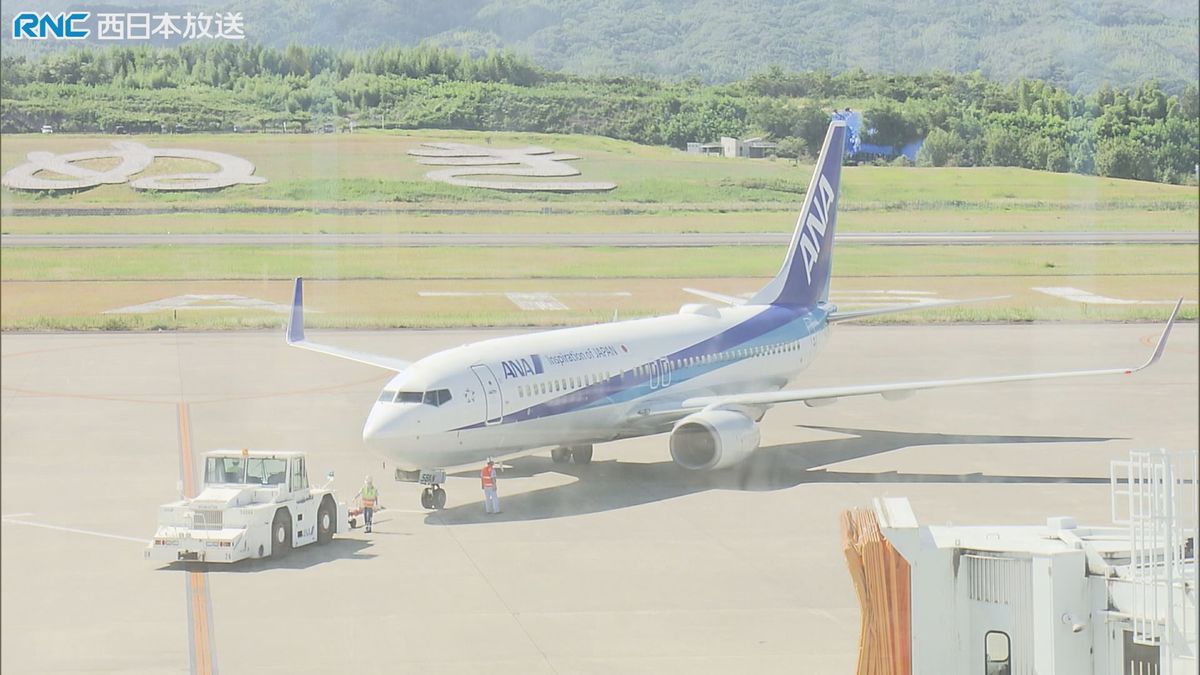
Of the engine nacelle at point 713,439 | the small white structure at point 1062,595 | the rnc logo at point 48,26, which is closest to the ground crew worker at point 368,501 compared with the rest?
the engine nacelle at point 713,439

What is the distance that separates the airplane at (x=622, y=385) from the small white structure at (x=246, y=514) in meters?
2.42

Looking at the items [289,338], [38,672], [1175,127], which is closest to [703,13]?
[1175,127]

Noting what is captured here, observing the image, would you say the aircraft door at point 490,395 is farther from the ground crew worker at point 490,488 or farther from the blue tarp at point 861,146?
the blue tarp at point 861,146

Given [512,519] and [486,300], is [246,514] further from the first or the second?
[486,300]

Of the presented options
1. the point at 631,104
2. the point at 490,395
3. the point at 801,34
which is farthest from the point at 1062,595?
the point at 801,34

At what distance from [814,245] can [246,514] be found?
19.4m

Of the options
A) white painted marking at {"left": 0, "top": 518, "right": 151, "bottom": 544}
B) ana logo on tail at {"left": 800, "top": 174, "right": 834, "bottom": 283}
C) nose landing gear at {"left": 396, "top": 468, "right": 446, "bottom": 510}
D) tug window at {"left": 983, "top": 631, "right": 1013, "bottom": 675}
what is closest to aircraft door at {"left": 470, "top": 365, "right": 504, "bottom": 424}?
nose landing gear at {"left": 396, "top": 468, "right": 446, "bottom": 510}

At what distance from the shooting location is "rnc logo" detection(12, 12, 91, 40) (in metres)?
41.0

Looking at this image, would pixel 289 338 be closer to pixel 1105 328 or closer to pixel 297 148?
pixel 297 148

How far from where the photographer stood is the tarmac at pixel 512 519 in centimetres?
1923

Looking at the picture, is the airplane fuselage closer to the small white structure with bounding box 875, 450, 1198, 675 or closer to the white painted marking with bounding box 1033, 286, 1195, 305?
the small white structure with bounding box 875, 450, 1198, 675

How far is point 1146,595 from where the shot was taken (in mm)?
10953

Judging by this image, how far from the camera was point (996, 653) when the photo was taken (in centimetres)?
1189

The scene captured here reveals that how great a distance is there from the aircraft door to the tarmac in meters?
1.72
